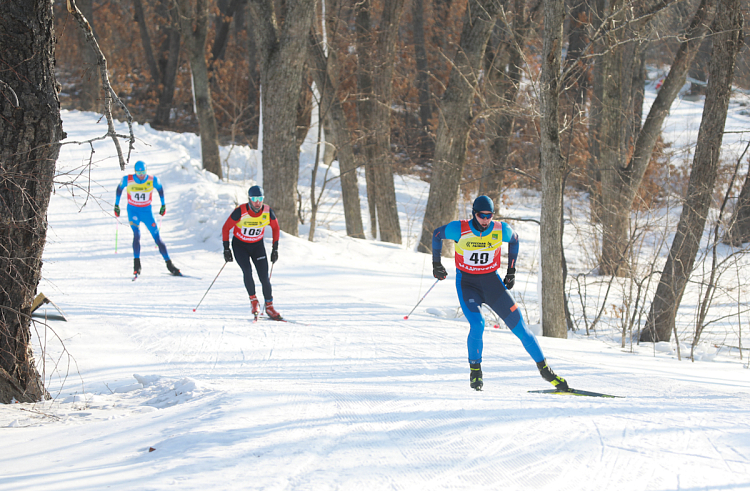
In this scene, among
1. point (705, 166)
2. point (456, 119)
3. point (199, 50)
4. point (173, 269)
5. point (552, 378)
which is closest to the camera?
point (552, 378)

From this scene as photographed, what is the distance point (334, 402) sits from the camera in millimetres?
5070

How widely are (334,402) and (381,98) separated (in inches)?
526

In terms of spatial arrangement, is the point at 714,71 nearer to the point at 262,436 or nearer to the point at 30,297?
the point at 262,436

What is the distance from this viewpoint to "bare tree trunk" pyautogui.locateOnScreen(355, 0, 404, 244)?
17.0m

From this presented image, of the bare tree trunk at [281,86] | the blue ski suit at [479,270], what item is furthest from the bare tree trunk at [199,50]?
the blue ski suit at [479,270]

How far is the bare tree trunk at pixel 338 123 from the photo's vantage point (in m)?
16.5

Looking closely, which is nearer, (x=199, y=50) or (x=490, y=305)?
(x=490, y=305)

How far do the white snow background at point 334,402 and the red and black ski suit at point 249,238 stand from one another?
2.16ft

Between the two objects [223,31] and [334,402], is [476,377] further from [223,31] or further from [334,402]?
[223,31]

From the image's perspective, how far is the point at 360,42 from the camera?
17.7 m

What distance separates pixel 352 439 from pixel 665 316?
7.90m

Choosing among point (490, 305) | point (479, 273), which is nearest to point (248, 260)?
point (479, 273)

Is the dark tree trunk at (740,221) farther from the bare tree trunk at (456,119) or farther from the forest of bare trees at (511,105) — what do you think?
the bare tree trunk at (456,119)

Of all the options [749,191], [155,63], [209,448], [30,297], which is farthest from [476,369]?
[155,63]
